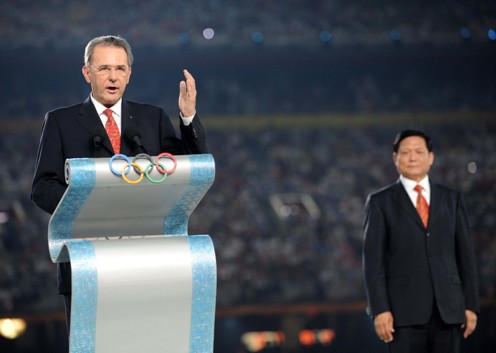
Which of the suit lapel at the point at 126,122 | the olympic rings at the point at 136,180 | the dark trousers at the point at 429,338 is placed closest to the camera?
the olympic rings at the point at 136,180

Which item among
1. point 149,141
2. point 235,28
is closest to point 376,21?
point 235,28

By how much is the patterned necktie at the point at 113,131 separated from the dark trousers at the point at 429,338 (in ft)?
5.36

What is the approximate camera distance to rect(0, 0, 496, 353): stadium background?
1132cm

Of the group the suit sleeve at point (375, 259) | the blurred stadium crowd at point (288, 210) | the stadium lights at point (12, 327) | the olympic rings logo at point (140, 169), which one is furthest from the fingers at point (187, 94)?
the blurred stadium crowd at point (288, 210)

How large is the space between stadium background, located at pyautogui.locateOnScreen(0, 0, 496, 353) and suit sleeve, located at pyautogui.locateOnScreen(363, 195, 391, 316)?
7.12 meters

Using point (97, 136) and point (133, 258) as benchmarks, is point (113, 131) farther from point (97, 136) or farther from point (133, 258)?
point (133, 258)

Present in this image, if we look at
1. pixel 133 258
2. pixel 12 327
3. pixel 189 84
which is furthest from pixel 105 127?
pixel 12 327

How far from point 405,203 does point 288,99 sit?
1108 centimetres

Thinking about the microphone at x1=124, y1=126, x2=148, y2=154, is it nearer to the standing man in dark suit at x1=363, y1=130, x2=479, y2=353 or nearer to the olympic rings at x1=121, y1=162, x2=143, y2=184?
the olympic rings at x1=121, y1=162, x2=143, y2=184

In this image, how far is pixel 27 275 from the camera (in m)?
9.81

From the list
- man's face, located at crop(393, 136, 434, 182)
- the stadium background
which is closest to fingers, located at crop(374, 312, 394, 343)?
man's face, located at crop(393, 136, 434, 182)

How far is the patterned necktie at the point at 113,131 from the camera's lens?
2.03m

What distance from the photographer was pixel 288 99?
14.4 m

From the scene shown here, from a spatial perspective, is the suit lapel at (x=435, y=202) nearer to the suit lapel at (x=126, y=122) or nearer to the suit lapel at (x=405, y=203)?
the suit lapel at (x=405, y=203)
